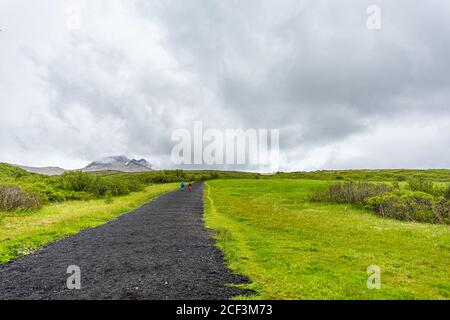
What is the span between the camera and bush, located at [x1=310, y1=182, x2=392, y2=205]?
4038cm

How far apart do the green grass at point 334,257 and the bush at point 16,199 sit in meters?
18.4

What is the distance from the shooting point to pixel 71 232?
21.7 m

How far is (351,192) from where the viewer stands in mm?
42656

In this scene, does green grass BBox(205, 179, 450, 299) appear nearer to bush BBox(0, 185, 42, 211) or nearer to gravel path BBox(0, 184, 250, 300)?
gravel path BBox(0, 184, 250, 300)

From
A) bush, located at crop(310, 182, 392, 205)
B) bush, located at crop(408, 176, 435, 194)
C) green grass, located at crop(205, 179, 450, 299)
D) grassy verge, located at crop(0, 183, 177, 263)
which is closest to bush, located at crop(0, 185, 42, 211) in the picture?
grassy verge, located at crop(0, 183, 177, 263)

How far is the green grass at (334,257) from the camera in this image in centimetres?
1071

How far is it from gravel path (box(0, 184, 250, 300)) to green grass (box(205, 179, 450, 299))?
1.14 metres

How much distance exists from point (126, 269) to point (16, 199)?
25.3 metres

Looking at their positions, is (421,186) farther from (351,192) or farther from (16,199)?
(16,199)
